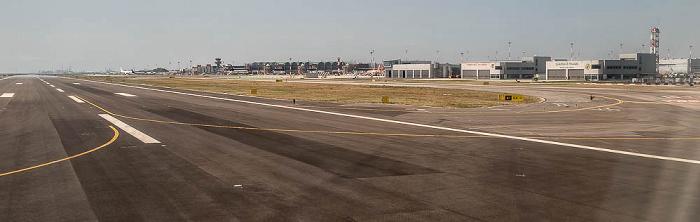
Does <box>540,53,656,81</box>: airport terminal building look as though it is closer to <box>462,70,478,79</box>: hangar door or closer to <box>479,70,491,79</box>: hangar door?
<box>479,70,491,79</box>: hangar door

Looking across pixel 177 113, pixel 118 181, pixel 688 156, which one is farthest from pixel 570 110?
pixel 118 181

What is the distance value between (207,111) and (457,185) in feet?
90.6

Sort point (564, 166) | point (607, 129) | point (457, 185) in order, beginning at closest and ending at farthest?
point (457, 185) < point (564, 166) < point (607, 129)

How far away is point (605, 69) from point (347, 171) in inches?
5827

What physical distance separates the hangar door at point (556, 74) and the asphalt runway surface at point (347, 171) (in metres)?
131

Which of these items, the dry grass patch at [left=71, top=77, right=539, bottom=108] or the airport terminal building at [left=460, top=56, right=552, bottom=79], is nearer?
the dry grass patch at [left=71, top=77, right=539, bottom=108]

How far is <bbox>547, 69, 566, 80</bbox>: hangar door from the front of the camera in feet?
490

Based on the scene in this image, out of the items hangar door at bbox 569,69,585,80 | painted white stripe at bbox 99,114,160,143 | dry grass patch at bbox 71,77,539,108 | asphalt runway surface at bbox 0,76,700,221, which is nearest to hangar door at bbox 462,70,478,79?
hangar door at bbox 569,69,585,80

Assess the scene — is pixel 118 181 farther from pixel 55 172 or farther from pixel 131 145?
pixel 131 145

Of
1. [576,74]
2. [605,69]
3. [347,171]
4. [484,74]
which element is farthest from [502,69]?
[347,171]

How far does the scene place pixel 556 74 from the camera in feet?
498

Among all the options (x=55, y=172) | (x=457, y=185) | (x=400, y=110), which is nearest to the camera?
(x=457, y=185)

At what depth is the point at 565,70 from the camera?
489ft

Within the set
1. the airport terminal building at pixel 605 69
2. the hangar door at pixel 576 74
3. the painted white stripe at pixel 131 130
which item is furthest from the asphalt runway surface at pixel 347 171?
the hangar door at pixel 576 74
